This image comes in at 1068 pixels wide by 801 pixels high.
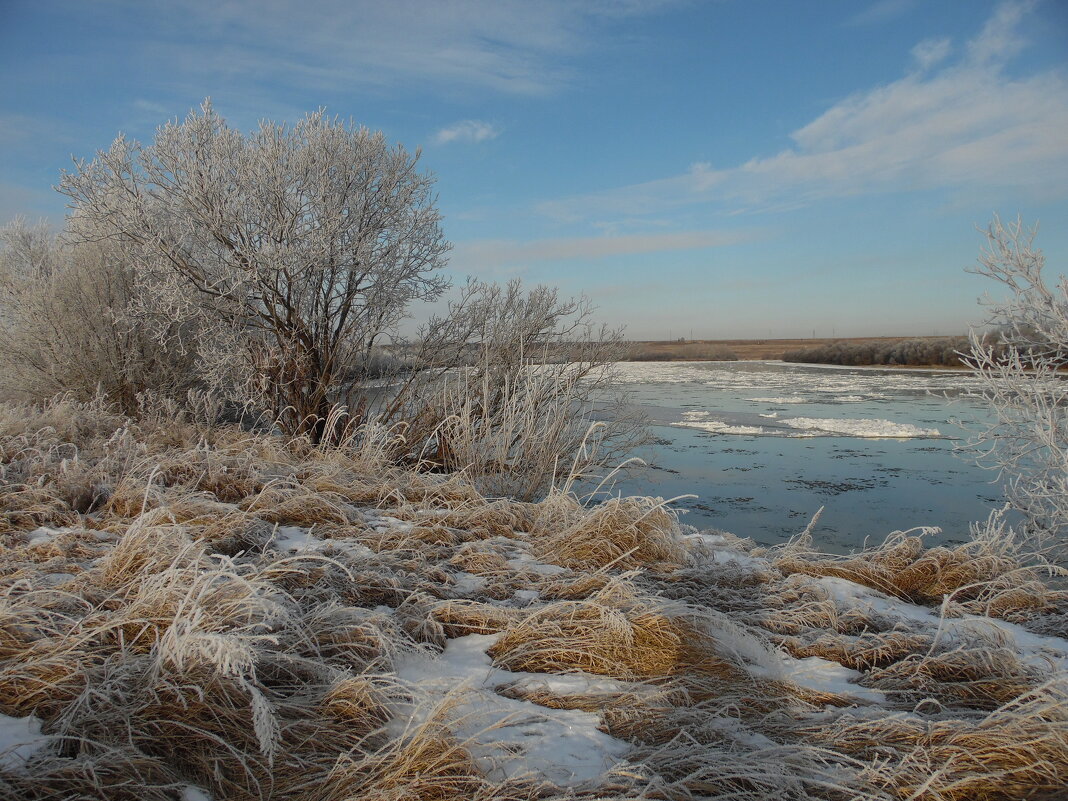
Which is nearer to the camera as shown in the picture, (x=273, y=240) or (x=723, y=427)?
(x=273, y=240)

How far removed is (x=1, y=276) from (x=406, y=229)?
21.9 feet

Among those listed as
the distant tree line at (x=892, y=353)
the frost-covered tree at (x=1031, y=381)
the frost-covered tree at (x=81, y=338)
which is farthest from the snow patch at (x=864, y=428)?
the distant tree line at (x=892, y=353)

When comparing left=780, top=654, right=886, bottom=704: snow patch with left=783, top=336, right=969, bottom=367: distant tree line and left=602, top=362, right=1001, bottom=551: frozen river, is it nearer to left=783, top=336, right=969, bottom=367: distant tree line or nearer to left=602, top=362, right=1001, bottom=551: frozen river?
left=602, top=362, right=1001, bottom=551: frozen river

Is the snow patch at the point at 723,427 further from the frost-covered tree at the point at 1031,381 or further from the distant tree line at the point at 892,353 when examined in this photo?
the distant tree line at the point at 892,353

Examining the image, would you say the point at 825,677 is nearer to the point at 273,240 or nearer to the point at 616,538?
the point at 616,538

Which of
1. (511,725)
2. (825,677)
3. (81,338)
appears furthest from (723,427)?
(511,725)

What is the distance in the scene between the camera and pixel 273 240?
6910 millimetres

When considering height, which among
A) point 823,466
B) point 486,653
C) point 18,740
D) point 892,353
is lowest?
point 823,466

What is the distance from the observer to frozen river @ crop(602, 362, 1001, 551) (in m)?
7.16

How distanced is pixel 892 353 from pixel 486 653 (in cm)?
3734

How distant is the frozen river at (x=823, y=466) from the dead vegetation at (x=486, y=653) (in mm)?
1530

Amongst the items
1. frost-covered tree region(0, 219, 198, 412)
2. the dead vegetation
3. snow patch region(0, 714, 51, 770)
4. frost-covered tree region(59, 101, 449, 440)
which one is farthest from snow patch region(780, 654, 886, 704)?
frost-covered tree region(0, 219, 198, 412)

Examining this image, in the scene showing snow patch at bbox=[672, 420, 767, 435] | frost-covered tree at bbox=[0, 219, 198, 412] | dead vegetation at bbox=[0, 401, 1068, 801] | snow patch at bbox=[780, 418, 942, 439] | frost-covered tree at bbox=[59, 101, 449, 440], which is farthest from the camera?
snow patch at bbox=[672, 420, 767, 435]

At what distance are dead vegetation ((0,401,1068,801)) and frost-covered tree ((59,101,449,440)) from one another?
A: 3.25 m
